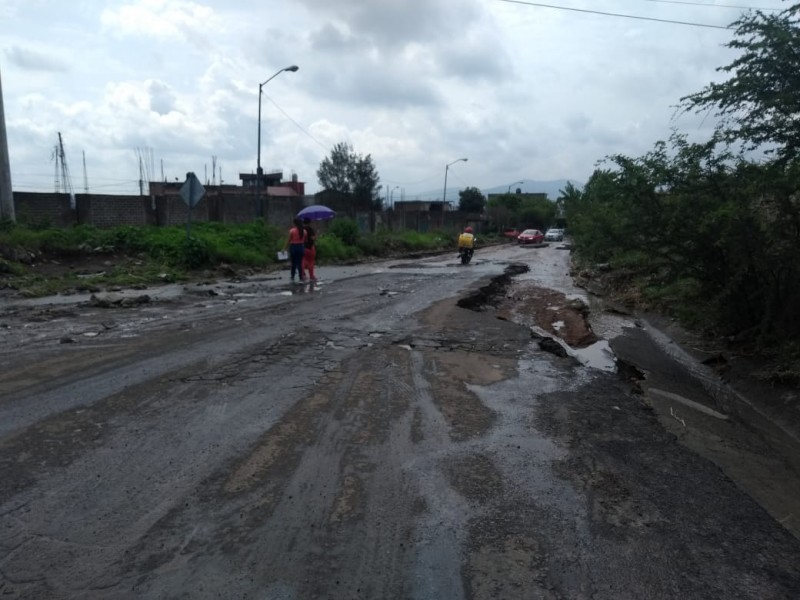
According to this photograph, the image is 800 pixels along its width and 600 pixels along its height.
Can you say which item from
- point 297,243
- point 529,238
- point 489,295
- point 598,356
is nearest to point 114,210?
point 297,243

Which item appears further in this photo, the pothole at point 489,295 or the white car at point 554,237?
the white car at point 554,237

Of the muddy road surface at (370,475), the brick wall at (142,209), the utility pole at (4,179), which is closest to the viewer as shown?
the muddy road surface at (370,475)

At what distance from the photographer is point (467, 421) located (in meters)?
5.70

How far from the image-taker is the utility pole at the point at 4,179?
734 inches

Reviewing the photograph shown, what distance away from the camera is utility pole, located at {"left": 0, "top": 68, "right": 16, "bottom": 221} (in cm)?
1866

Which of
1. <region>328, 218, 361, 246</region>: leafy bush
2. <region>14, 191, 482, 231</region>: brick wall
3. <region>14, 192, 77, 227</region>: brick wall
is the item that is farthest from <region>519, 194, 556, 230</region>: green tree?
<region>14, 192, 77, 227</region>: brick wall

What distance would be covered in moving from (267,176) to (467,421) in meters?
75.6

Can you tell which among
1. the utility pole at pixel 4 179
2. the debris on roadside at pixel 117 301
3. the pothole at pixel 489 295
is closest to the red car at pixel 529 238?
the pothole at pixel 489 295

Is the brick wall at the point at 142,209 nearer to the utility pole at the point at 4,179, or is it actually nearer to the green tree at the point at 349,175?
the utility pole at the point at 4,179

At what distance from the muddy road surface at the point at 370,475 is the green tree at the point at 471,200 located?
258 ft

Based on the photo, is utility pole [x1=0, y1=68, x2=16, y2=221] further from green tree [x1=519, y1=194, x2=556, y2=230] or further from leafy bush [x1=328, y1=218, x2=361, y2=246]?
green tree [x1=519, y1=194, x2=556, y2=230]

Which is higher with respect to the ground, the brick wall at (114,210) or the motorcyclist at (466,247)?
the brick wall at (114,210)

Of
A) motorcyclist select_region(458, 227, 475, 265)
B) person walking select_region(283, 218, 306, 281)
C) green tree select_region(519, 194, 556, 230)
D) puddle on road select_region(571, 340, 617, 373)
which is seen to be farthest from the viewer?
green tree select_region(519, 194, 556, 230)

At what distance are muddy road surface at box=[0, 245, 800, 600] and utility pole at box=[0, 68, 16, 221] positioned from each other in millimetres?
12237
